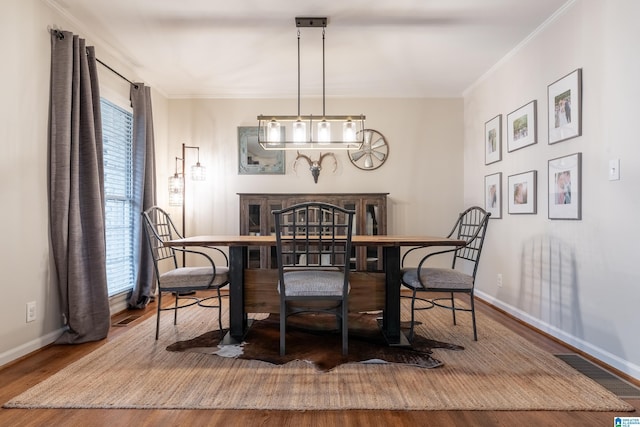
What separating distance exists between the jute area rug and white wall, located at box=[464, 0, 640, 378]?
0.45 meters

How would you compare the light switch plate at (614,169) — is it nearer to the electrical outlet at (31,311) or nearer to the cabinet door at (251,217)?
the cabinet door at (251,217)

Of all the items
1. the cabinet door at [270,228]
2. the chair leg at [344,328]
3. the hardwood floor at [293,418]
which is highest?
the cabinet door at [270,228]

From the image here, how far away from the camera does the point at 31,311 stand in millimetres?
2490

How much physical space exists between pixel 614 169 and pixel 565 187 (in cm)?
46

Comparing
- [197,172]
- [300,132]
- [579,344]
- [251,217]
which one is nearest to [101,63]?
[197,172]

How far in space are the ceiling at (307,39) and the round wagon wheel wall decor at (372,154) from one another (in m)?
0.65

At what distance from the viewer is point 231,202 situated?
4840mm

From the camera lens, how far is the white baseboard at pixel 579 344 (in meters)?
2.17

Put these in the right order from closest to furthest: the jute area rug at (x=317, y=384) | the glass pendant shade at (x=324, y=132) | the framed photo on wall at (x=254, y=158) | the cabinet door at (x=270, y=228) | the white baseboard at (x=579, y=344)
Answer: the jute area rug at (x=317, y=384) → the white baseboard at (x=579, y=344) → the glass pendant shade at (x=324, y=132) → the cabinet door at (x=270, y=228) → the framed photo on wall at (x=254, y=158)

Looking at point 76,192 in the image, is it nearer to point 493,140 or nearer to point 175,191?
point 175,191

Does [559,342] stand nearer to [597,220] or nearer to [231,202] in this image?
[597,220]

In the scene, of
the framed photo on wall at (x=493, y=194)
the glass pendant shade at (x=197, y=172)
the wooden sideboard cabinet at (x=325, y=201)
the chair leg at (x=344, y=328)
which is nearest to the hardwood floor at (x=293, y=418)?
the chair leg at (x=344, y=328)

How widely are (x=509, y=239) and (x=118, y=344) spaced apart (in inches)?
141

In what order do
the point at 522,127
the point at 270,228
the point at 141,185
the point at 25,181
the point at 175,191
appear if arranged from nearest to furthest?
the point at 25,181
the point at 522,127
the point at 141,185
the point at 270,228
the point at 175,191
